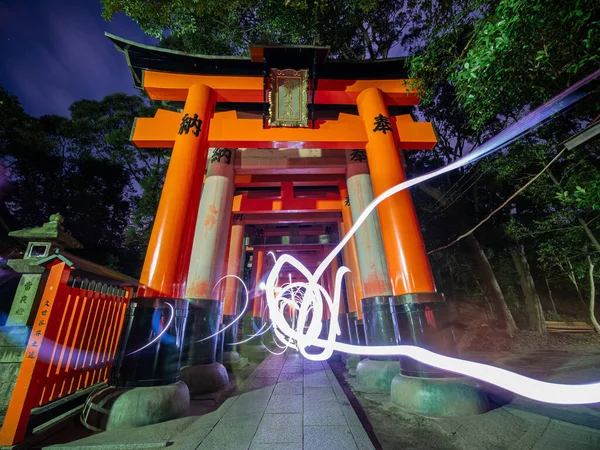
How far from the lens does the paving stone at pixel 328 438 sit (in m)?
2.76

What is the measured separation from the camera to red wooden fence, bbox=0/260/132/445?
2.94 meters

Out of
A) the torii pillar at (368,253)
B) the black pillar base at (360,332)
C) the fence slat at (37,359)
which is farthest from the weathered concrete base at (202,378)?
the black pillar base at (360,332)

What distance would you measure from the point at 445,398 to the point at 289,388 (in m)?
2.82

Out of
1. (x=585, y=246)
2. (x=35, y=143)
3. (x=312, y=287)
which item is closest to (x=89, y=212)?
(x=35, y=143)

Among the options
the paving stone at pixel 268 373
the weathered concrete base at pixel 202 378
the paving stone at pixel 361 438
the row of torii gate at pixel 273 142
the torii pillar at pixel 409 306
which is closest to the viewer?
the paving stone at pixel 361 438

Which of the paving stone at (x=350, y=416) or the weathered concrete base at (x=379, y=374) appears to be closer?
the paving stone at (x=350, y=416)

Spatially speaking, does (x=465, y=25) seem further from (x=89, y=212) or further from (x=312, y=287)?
(x=89, y=212)

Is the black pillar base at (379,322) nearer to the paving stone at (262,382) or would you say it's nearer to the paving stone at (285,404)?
the paving stone at (285,404)

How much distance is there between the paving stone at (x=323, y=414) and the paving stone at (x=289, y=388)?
0.89m

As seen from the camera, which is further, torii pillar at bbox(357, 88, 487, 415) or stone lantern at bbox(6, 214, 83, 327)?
stone lantern at bbox(6, 214, 83, 327)

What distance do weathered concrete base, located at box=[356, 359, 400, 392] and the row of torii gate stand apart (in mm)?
530

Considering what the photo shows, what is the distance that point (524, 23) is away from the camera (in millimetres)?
3984

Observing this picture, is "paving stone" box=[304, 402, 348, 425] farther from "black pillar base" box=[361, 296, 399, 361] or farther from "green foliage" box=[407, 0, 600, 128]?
"green foliage" box=[407, 0, 600, 128]

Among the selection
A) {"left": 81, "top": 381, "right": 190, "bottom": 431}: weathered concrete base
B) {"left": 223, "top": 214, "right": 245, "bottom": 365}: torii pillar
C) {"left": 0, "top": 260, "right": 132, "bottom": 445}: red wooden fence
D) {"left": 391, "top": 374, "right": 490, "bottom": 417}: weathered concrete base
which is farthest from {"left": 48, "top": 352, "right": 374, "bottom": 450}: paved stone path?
{"left": 223, "top": 214, "right": 245, "bottom": 365}: torii pillar
